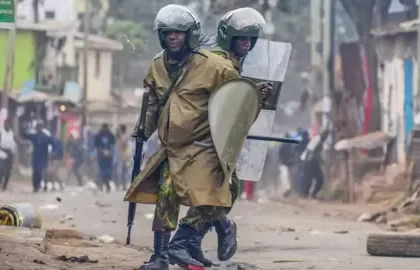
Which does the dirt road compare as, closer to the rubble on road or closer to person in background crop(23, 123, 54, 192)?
the rubble on road

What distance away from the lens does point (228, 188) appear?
27.1ft

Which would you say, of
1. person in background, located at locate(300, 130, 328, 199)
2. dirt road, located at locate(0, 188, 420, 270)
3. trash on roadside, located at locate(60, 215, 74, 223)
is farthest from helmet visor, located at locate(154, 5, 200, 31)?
person in background, located at locate(300, 130, 328, 199)

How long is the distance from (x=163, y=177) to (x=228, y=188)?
15.5 inches

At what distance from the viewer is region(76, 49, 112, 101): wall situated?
69.9 m

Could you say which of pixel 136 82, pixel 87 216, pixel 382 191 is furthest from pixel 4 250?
pixel 136 82

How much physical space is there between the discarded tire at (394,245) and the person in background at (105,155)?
2016 centimetres

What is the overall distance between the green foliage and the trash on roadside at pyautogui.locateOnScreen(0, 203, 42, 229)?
173 feet

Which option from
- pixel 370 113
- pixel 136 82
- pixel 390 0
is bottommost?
pixel 136 82

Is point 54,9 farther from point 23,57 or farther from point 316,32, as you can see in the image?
point 316,32

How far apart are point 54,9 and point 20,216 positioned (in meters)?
58.0

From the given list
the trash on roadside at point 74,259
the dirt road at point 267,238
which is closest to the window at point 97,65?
the dirt road at point 267,238

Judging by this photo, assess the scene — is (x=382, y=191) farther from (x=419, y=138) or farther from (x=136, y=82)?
(x=136, y=82)

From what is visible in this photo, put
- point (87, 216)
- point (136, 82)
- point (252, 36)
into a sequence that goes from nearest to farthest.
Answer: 1. point (252, 36)
2. point (87, 216)
3. point (136, 82)

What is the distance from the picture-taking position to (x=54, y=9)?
67.6 metres
